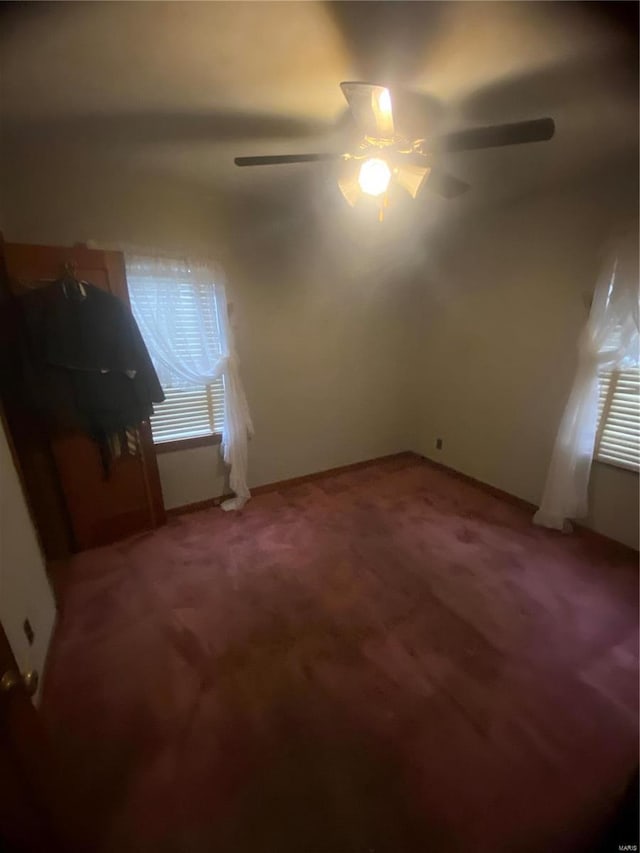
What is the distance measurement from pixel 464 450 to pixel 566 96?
224 cm

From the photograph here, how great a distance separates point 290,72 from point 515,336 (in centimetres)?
203

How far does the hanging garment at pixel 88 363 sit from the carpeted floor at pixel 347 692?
0.83 metres

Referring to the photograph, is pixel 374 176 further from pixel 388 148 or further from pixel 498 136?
pixel 498 136

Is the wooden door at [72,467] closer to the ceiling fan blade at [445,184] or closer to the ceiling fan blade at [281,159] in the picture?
the ceiling fan blade at [281,159]

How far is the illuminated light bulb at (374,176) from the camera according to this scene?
1325mm

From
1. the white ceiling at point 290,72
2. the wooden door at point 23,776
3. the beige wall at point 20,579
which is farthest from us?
the beige wall at point 20,579

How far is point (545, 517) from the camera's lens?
2223mm

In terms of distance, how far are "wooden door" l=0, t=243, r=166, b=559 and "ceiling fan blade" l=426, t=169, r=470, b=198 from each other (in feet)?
5.41

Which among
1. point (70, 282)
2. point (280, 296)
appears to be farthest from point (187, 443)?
point (280, 296)

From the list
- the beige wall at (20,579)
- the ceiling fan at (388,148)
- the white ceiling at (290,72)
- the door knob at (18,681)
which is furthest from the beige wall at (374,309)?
the door knob at (18,681)

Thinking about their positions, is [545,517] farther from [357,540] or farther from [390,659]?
[390,659]

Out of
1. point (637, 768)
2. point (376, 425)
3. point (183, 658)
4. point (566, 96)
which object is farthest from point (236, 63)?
point (376, 425)

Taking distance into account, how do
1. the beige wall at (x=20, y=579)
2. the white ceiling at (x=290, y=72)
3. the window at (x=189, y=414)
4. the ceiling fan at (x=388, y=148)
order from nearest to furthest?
the white ceiling at (x=290, y=72) < the ceiling fan at (x=388, y=148) < the beige wall at (x=20, y=579) < the window at (x=189, y=414)

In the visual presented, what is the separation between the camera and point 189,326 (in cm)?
225
